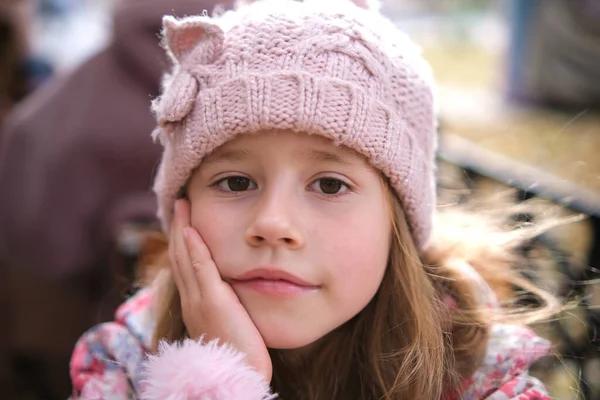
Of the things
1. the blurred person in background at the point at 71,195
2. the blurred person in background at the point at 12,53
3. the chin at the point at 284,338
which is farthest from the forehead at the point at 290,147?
the blurred person in background at the point at 12,53

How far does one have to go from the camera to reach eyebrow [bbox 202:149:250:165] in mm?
1013

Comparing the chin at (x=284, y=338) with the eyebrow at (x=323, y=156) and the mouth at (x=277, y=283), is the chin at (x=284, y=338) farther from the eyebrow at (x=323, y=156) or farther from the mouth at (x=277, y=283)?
the eyebrow at (x=323, y=156)

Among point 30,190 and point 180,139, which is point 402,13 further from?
point 180,139

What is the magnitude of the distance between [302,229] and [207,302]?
7.7 inches

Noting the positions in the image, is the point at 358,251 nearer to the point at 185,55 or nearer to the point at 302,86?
the point at 302,86

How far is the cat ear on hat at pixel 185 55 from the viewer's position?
40.6 inches

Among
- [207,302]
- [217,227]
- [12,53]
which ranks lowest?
[207,302]

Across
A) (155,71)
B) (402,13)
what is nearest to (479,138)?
(155,71)

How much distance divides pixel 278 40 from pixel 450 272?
555 millimetres

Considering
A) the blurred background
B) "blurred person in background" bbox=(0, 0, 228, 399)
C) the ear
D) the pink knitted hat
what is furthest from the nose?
"blurred person in background" bbox=(0, 0, 228, 399)

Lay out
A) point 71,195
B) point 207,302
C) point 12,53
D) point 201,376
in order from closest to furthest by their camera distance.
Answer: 1. point 201,376
2. point 207,302
3. point 71,195
4. point 12,53

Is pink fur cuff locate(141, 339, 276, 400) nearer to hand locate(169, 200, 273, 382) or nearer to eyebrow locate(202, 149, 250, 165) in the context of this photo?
hand locate(169, 200, 273, 382)

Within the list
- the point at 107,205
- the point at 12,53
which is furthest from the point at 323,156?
the point at 12,53

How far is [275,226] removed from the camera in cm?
93
